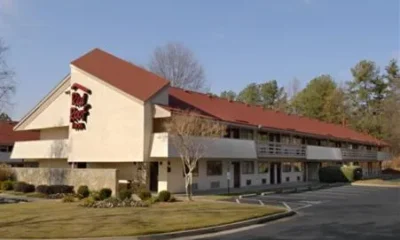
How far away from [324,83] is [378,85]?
9.97 meters

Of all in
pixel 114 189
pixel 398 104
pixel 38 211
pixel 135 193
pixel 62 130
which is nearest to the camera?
pixel 38 211

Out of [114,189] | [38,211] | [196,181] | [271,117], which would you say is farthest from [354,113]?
[38,211]

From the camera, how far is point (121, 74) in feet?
119

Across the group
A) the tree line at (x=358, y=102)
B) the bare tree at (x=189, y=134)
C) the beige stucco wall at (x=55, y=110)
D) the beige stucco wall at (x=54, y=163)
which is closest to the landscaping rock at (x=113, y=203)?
the bare tree at (x=189, y=134)

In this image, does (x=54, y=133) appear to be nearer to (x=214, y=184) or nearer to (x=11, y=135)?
(x=214, y=184)

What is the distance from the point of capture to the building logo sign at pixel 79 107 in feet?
120

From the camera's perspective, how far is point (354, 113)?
292ft

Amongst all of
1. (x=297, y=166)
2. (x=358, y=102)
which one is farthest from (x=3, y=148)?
(x=358, y=102)

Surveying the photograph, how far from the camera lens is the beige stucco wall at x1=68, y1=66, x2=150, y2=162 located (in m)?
32.3

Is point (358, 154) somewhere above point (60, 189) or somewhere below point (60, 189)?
above

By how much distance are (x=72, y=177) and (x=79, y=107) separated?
661 centimetres

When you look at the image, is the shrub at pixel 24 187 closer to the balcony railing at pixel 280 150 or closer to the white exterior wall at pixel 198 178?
the white exterior wall at pixel 198 178

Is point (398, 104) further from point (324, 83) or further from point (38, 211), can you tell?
point (38, 211)

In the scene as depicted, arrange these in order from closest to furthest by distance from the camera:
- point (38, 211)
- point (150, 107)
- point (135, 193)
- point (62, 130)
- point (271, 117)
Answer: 1. point (38, 211)
2. point (135, 193)
3. point (150, 107)
4. point (62, 130)
5. point (271, 117)
